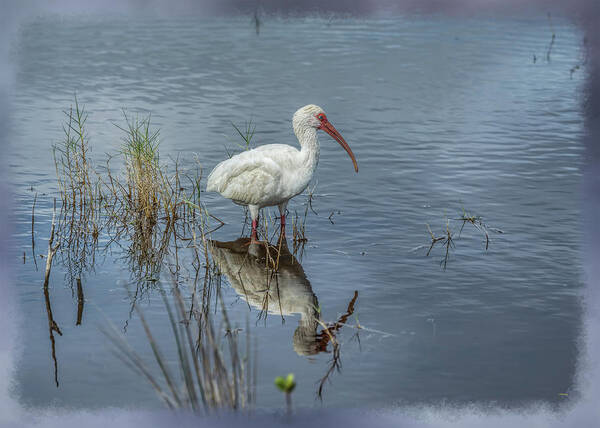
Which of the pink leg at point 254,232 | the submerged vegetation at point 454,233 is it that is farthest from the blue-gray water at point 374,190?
the pink leg at point 254,232

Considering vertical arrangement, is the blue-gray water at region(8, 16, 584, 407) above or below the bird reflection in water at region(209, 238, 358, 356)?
above

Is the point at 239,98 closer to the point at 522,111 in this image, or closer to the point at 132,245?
the point at 522,111

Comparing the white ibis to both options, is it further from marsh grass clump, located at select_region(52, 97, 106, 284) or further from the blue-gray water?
marsh grass clump, located at select_region(52, 97, 106, 284)

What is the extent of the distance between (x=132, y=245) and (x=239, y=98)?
27.1ft

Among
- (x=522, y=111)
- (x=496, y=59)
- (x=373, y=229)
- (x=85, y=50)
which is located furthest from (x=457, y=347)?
(x=85, y=50)

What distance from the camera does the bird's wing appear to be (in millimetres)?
8648

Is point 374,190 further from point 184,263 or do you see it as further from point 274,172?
point 184,263

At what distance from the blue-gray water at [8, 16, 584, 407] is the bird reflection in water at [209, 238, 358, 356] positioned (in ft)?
0.38

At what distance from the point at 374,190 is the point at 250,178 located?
108 inches

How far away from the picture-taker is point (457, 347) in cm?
653

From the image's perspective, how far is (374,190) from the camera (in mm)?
11031

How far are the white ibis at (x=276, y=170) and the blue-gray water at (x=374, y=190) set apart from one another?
64cm

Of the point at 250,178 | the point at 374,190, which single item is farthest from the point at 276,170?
the point at 374,190

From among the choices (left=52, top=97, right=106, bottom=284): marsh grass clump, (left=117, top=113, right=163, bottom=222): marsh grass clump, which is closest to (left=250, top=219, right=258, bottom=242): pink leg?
(left=117, top=113, right=163, bottom=222): marsh grass clump
